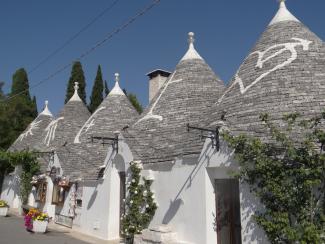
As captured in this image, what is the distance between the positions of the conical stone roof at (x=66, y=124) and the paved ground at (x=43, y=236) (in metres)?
7.15

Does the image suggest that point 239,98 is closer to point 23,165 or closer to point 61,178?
point 61,178

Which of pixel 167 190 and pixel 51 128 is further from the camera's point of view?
pixel 51 128

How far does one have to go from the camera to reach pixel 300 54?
1009 centimetres

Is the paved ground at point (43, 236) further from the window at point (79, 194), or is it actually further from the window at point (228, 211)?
the window at point (228, 211)

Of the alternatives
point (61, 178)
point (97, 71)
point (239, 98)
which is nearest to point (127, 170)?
point (239, 98)

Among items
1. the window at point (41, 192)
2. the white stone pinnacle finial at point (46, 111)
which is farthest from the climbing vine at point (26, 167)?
the white stone pinnacle finial at point (46, 111)

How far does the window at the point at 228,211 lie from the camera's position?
8.84 m

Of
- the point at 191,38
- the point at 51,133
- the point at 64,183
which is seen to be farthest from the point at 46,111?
the point at 191,38

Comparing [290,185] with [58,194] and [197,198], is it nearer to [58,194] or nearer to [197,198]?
[197,198]

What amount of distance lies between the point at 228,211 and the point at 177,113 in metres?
4.84

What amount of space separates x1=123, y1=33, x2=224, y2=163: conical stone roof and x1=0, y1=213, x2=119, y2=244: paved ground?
363 cm

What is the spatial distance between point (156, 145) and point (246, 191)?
15.4 feet

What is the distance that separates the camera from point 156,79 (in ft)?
61.8

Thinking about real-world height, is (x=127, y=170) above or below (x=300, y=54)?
below
